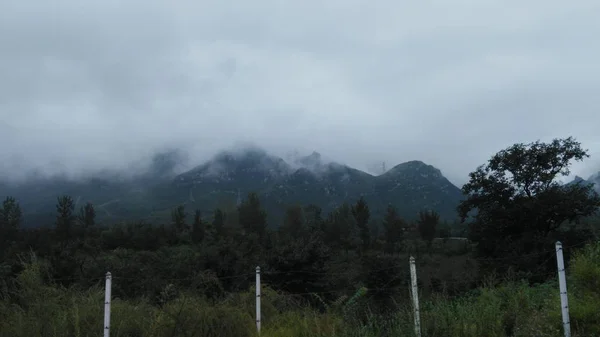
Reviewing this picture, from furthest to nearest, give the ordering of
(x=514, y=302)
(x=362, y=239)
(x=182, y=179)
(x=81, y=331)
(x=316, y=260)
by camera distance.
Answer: (x=182, y=179) < (x=362, y=239) < (x=316, y=260) < (x=514, y=302) < (x=81, y=331)

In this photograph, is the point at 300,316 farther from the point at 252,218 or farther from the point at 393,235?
the point at 252,218

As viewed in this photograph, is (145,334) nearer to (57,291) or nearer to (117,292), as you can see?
(57,291)

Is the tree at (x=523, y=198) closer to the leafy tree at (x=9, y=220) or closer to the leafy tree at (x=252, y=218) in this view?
the leafy tree at (x=252, y=218)

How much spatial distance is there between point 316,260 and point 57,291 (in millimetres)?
13885

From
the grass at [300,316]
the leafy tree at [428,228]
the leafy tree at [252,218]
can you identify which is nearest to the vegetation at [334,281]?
the grass at [300,316]

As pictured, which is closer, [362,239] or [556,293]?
[556,293]

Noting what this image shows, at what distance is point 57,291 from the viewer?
8.03 metres

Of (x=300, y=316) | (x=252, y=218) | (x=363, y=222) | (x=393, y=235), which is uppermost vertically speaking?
(x=252, y=218)

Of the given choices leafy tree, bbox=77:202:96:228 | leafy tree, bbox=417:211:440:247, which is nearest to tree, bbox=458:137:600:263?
leafy tree, bbox=417:211:440:247

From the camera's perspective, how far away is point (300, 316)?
8.33 metres

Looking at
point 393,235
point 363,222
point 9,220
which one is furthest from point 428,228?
point 9,220

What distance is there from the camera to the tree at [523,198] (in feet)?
104

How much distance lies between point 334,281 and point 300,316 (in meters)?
13.9

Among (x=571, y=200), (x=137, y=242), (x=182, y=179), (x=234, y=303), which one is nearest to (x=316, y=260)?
(x=234, y=303)
